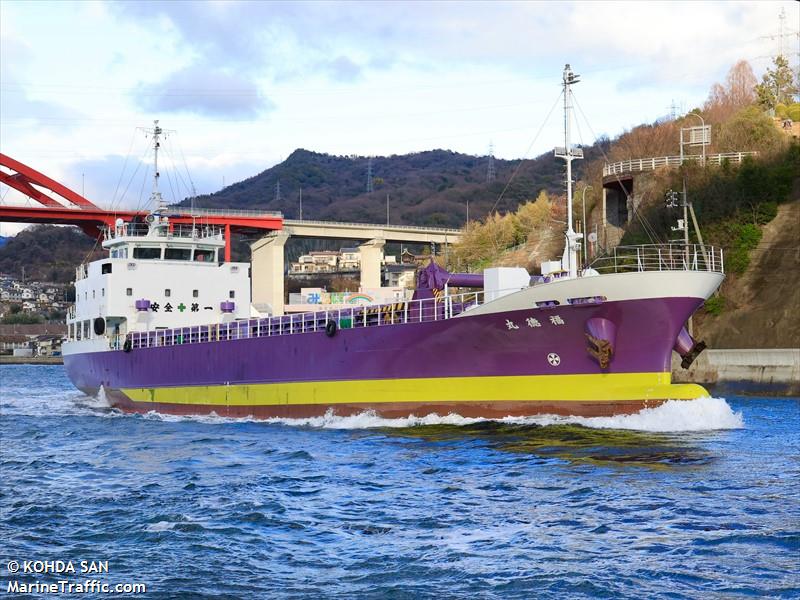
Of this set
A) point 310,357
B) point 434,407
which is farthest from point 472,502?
point 310,357

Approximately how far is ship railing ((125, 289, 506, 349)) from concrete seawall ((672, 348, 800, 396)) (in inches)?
640

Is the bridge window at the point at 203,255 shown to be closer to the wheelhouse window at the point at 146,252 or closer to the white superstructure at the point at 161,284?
the white superstructure at the point at 161,284

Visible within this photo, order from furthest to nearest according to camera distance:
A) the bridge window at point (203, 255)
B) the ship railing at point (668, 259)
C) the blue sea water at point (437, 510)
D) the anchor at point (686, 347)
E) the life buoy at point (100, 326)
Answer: the bridge window at point (203, 255), the life buoy at point (100, 326), the anchor at point (686, 347), the ship railing at point (668, 259), the blue sea water at point (437, 510)

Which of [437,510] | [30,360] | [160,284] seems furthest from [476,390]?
[30,360]

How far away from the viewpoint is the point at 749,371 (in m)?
39.2

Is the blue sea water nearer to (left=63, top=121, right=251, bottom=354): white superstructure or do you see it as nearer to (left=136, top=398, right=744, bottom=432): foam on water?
(left=136, top=398, right=744, bottom=432): foam on water

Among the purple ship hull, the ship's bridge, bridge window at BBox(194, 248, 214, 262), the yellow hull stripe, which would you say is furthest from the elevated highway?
the yellow hull stripe

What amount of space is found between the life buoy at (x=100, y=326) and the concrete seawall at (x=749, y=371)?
27.1 meters

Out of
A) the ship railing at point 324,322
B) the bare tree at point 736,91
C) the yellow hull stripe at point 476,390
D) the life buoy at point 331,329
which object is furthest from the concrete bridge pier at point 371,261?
the life buoy at point 331,329

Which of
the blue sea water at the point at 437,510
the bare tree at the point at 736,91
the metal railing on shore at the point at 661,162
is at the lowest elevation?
the blue sea water at the point at 437,510

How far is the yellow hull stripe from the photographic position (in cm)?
2159

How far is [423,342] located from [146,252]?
18506 mm

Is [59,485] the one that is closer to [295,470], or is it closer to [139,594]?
[295,470]

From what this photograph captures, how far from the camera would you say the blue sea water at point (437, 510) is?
10.6 m
